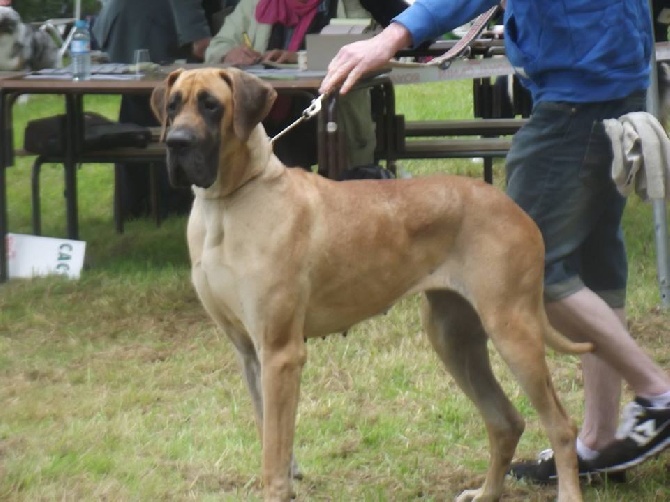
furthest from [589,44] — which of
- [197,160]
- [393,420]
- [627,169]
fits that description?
[393,420]

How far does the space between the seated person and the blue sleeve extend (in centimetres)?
360

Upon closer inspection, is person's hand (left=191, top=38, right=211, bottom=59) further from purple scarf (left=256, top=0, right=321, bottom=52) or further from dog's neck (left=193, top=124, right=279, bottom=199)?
dog's neck (left=193, top=124, right=279, bottom=199)

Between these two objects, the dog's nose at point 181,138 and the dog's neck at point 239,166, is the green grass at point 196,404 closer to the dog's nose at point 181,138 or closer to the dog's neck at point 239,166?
the dog's neck at point 239,166

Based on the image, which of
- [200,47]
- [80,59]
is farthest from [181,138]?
[200,47]

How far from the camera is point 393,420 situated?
4973 mm

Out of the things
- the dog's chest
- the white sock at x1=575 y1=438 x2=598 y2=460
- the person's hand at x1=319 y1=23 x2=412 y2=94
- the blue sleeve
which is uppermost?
the blue sleeve

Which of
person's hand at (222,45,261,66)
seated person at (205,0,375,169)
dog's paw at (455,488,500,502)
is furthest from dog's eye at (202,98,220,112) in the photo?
person's hand at (222,45,261,66)

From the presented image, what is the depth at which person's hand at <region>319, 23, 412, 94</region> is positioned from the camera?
3635 mm

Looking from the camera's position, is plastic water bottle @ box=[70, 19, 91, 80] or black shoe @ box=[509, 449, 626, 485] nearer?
black shoe @ box=[509, 449, 626, 485]

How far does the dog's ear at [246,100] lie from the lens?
3566 millimetres

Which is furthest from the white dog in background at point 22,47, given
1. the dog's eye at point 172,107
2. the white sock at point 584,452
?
the white sock at point 584,452

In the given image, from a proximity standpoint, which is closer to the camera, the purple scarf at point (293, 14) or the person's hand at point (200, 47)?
the purple scarf at point (293, 14)

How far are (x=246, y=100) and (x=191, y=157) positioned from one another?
0.24m

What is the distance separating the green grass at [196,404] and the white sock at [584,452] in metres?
0.11
